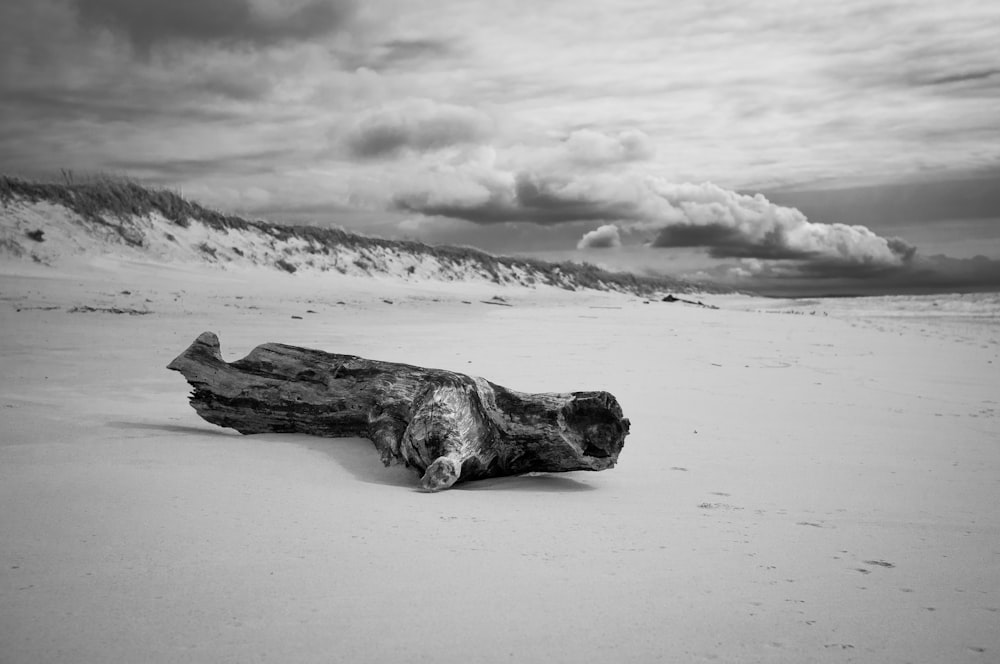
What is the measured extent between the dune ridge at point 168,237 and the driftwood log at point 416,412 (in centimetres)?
1486

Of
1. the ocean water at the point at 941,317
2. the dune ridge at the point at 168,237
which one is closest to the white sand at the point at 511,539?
the ocean water at the point at 941,317

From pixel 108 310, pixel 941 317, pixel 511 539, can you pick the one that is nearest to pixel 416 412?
pixel 511 539

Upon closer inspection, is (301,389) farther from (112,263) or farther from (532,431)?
(112,263)

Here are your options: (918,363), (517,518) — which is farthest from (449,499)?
(918,363)

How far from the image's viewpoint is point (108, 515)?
299 centimetres

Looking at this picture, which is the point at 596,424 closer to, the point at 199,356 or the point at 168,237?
the point at 199,356

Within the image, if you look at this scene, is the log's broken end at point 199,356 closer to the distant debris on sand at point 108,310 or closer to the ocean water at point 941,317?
the distant debris on sand at point 108,310

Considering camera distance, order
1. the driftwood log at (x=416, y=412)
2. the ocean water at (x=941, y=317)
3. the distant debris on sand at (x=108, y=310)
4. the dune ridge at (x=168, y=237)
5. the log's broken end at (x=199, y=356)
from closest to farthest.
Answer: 1. the driftwood log at (x=416, y=412)
2. the log's broken end at (x=199, y=356)
3. the distant debris on sand at (x=108, y=310)
4. the ocean water at (x=941, y=317)
5. the dune ridge at (x=168, y=237)

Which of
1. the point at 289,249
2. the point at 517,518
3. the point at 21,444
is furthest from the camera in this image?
the point at 289,249

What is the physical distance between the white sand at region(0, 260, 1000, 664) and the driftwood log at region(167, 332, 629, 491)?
159 millimetres

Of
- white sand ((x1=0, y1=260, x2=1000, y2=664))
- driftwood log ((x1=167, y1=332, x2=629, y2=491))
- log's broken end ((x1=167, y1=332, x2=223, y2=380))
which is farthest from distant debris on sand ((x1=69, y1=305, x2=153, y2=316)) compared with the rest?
driftwood log ((x1=167, y1=332, x2=629, y2=491))

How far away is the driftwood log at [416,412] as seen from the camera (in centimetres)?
391

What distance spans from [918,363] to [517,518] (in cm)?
975

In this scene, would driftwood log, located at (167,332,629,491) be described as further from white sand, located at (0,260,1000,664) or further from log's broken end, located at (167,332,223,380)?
white sand, located at (0,260,1000,664)
